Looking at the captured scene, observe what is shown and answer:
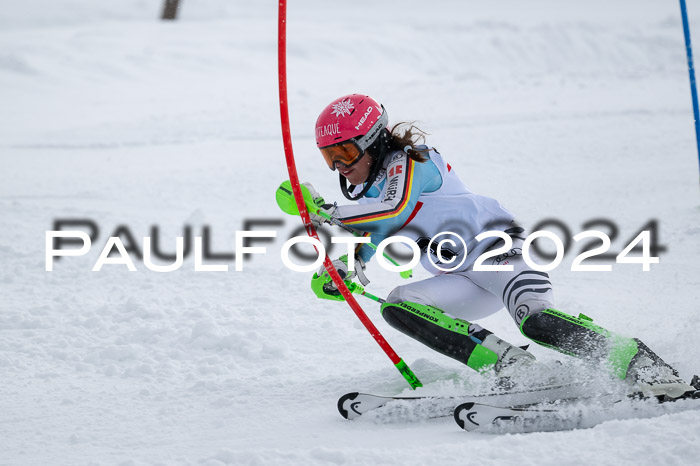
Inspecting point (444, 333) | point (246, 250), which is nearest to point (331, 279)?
point (444, 333)

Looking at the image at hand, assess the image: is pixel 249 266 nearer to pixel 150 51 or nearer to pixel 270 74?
pixel 270 74

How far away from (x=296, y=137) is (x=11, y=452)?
8268 mm

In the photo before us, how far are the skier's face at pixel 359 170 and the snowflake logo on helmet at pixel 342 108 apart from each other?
0.75ft

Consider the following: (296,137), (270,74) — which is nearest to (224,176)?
(296,137)

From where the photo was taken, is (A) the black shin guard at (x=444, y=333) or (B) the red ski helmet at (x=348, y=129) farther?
(B) the red ski helmet at (x=348, y=129)

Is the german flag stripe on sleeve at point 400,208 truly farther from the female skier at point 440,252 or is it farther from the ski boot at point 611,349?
the ski boot at point 611,349

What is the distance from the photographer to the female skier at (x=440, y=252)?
11.1 ft

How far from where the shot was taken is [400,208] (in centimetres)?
351

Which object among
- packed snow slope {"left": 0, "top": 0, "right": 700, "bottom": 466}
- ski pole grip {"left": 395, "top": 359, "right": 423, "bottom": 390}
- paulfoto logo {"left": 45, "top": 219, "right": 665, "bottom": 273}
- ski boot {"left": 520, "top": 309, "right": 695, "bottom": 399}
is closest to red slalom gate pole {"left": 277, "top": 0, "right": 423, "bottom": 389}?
ski pole grip {"left": 395, "top": 359, "right": 423, "bottom": 390}

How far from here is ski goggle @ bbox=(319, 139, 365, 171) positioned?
3.68 metres

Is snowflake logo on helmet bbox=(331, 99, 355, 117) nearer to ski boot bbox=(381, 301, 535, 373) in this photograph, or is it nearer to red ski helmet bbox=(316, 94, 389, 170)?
red ski helmet bbox=(316, 94, 389, 170)

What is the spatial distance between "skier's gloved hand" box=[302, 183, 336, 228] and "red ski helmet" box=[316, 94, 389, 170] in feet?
0.75

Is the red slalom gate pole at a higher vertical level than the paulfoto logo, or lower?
higher

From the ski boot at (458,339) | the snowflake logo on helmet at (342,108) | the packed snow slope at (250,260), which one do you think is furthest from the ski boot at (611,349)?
the snowflake logo on helmet at (342,108)
